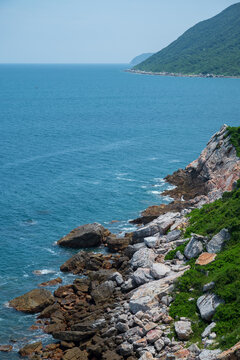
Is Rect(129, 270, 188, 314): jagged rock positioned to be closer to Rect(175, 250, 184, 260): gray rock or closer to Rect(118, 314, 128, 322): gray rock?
Rect(118, 314, 128, 322): gray rock

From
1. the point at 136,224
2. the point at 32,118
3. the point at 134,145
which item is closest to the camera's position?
the point at 136,224

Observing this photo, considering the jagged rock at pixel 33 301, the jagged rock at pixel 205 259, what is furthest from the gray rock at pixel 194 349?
the jagged rock at pixel 33 301

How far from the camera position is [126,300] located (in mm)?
40688

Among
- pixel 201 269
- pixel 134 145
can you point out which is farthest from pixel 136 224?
pixel 134 145

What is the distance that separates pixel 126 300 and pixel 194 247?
833 centimetres

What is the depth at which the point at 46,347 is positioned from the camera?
120 ft

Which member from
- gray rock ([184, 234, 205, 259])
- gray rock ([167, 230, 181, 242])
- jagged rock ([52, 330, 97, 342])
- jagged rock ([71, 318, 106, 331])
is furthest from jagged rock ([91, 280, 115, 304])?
gray rock ([167, 230, 181, 242])

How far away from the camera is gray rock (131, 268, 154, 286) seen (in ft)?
137

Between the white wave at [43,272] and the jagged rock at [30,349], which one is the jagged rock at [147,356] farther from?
the white wave at [43,272]

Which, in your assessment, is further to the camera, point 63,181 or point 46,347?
point 63,181

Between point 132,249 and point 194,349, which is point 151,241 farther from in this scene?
point 194,349

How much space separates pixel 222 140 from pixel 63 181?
98.0ft

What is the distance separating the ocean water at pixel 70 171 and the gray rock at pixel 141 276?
969 centimetres

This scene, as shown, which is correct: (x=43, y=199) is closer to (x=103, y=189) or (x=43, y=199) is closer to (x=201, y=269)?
(x=103, y=189)
